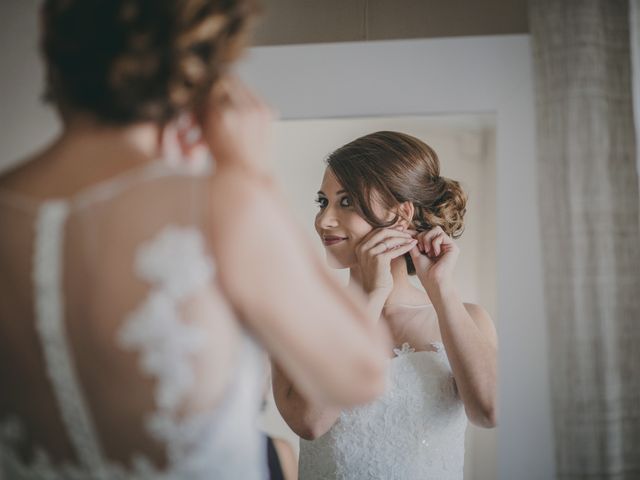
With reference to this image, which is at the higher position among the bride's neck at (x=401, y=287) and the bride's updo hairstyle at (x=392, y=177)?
the bride's updo hairstyle at (x=392, y=177)

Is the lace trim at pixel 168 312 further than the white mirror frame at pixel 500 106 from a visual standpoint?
No

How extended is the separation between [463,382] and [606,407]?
327 millimetres

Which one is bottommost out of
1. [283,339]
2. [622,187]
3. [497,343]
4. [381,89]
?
[497,343]

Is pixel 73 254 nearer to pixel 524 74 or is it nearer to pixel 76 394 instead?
pixel 76 394

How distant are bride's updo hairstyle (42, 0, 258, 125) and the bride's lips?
83 centimetres

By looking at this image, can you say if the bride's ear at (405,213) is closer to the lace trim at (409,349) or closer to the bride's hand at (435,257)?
the bride's hand at (435,257)

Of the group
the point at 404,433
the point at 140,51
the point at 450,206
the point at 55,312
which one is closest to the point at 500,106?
the point at 450,206

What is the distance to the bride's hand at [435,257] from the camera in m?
1.65

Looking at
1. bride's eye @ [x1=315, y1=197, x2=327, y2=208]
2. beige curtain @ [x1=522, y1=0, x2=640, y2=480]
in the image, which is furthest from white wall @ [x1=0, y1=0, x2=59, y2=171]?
beige curtain @ [x1=522, y1=0, x2=640, y2=480]

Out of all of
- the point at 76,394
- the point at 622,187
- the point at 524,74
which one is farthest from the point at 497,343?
the point at 76,394

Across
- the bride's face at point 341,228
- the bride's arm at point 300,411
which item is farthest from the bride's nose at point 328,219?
the bride's arm at point 300,411

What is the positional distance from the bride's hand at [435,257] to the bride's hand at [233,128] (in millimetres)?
808

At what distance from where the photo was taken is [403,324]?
166 cm

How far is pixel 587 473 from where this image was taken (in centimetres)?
158
